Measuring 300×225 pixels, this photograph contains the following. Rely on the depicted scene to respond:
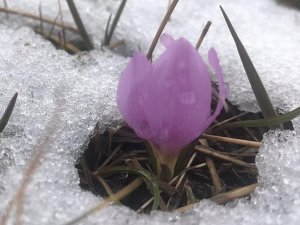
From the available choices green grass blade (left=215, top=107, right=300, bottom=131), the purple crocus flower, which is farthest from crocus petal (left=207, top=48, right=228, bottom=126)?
green grass blade (left=215, top=107, right=300, bottom=131)

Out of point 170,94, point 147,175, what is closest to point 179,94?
point 170,94

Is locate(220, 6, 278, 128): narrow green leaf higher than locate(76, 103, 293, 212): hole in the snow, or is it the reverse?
locate(220, 6, 278, 128): narrow green leaf

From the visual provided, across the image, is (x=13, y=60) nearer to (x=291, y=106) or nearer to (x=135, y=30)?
(x=135, y=30)

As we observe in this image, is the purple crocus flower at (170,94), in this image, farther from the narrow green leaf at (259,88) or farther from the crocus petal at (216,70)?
the narrow green leaf at (259,88)

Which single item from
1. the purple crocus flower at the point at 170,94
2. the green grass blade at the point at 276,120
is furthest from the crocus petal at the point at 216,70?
the green grass blade at the point at 276,120

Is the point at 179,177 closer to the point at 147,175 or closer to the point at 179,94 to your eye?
the point at 147,175

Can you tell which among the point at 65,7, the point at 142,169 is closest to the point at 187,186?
the point at 142,169

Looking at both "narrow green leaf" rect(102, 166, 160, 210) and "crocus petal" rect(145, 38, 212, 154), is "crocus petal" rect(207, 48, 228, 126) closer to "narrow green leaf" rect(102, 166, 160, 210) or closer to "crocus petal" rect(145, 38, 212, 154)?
"crocus petal" rect(145, 38, 212, 154)
